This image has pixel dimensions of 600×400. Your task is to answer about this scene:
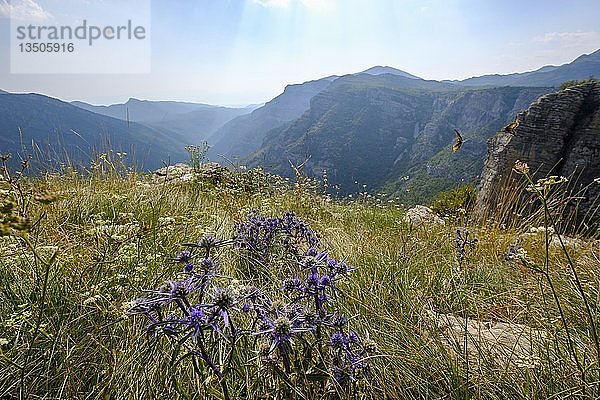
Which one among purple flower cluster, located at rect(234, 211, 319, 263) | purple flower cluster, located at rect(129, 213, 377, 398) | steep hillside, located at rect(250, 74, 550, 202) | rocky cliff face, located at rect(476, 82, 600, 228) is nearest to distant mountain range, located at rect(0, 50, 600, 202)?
steep hillside, located at rect(250, 74, 550, 202)

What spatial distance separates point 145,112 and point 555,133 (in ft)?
556

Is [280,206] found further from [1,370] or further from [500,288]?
[1,370]

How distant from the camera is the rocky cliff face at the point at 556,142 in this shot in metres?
9.03

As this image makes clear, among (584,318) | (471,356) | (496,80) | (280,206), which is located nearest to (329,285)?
(471,356)

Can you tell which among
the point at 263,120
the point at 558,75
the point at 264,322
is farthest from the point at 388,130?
the point at 558,75

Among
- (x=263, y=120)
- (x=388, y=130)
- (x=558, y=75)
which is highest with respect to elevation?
(x=558, y=75)

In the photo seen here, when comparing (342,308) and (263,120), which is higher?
(263,120)

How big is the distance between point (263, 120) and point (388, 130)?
Result: 65.7 m

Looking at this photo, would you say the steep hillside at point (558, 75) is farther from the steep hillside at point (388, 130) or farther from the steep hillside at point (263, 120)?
the steep hillside at point (263, 120)

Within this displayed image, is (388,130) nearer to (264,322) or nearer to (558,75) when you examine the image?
(264,322)

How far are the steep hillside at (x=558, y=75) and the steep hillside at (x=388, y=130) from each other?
77.1 meters

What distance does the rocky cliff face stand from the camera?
903 cm

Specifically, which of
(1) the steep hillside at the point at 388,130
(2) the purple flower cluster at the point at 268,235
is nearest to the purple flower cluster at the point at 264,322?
(2) the purple flower cluster at the point at 268,235

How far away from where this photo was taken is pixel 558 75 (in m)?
161
